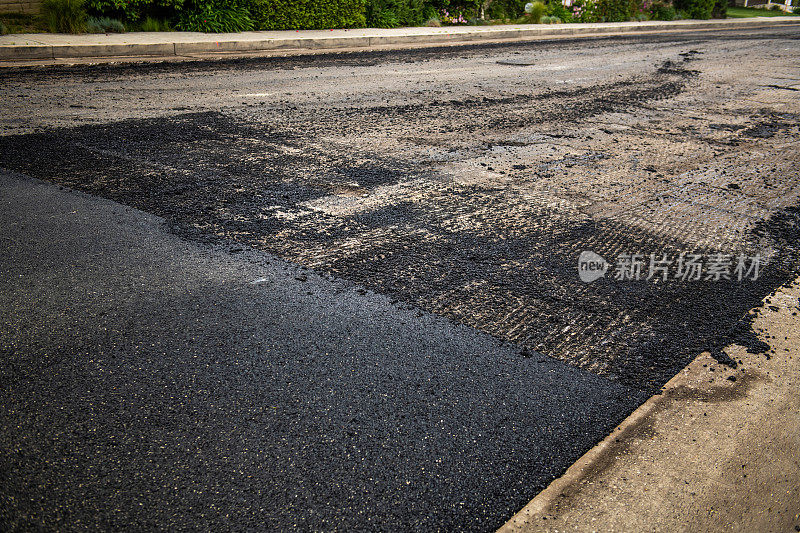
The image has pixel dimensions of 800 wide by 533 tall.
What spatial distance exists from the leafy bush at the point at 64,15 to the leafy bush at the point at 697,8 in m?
26.7

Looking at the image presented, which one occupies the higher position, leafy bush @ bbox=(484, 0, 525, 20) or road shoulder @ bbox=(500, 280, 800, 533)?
leafy bush @ bbox=(484, 0, 525, 20)

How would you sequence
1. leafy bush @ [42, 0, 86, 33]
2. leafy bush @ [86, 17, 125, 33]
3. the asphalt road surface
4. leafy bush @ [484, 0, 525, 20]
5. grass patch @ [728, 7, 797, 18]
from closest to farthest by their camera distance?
the asphalt road surface → leafy bush @ [42, 0, 86, 33] → leafy bush @ [86, 17, 125, 33] → leafy bush @ [484, 0, 525, 20] → grass patch @ [728, 7, 797, 18]

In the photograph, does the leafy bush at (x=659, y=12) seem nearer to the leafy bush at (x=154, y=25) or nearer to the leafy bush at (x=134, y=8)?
the leafy bush at (x=134, y=8)

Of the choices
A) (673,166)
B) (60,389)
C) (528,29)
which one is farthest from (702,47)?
(60,389)

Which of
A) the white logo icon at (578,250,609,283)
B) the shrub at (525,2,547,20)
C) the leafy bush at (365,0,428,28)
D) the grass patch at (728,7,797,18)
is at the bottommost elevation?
the white logo icon at (578,250,609,283)

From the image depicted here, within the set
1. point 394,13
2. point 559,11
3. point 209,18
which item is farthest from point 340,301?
point 559,11

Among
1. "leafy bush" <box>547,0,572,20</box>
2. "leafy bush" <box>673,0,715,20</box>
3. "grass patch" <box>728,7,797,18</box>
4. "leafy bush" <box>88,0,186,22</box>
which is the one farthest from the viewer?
"grass patch" <box>728,7,797,18</box>

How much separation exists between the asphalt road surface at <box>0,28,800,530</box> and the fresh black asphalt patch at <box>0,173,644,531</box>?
0.04ft

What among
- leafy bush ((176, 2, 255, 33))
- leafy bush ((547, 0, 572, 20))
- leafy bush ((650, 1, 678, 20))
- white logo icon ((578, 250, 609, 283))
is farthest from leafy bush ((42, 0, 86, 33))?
leafy bush ((650, 1, 678, 20))

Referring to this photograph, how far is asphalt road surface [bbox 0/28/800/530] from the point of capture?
2.05 meters

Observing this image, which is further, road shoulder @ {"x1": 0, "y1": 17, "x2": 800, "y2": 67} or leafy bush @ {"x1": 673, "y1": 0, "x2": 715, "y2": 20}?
leafy bush @ {"x1": 673, "y1": 0, "x2": 715, "y2": 20}

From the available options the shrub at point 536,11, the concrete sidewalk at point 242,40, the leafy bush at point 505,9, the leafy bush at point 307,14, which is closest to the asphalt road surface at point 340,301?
the concrete sidewalk at point 242,40

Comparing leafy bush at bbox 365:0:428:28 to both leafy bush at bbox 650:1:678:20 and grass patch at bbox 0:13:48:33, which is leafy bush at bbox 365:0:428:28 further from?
leafy bush at bbox 650:1:678:20

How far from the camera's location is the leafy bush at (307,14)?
50.2 ft
